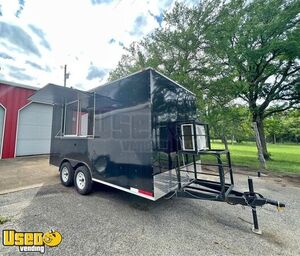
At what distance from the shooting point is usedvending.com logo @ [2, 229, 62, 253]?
238cm

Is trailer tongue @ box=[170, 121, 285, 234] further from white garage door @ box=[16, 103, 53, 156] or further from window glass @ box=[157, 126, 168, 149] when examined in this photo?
white garage door @ box=[16, 103, 53, 156]

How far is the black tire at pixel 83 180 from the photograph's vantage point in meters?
4.16

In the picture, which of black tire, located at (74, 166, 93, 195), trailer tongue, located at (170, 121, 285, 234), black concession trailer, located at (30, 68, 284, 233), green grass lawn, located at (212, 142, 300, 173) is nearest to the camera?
trailer tongue, located at (170, 121, 285, 234)

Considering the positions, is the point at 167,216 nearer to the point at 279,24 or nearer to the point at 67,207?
the point at 67,207

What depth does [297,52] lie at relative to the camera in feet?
30.1

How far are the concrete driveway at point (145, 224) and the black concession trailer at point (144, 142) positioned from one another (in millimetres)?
415

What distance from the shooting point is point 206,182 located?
3.68m

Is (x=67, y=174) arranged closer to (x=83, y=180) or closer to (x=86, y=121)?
(x=83, y=180)

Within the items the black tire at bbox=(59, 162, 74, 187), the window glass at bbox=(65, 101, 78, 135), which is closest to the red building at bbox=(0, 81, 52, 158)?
the window glass at bbox=(65, 101, 78, 135)

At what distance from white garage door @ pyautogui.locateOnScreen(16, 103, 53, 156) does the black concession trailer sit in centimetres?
785

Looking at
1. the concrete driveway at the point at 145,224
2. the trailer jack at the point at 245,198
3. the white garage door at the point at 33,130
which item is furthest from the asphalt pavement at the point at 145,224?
the white garage door at the point at 33,130

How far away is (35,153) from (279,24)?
17.3 metres

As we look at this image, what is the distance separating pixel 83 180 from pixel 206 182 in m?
→ 3.17

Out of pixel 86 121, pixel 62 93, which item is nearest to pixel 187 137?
pixel 86 121
